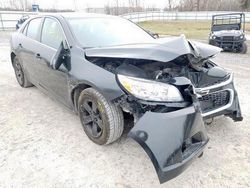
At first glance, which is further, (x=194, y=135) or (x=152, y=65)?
(x=152, y=65)

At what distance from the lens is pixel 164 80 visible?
2.37 meters

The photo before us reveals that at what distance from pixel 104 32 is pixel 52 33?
0.80 meters

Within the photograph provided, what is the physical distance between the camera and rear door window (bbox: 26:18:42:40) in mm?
4142

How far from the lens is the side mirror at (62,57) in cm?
294

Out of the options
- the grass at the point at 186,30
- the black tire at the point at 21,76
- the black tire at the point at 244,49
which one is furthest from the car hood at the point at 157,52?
the grass at the point at 186,30

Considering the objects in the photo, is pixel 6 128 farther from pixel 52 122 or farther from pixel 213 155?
pixel 213 155

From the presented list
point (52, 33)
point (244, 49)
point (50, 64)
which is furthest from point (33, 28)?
point (244, 49)

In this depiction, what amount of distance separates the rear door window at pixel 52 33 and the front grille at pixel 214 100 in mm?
2009

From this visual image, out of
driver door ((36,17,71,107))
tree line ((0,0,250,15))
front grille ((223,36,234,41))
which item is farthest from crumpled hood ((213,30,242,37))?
tree line ((0,0,250,15))

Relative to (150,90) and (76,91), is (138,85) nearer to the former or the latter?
(150,90)

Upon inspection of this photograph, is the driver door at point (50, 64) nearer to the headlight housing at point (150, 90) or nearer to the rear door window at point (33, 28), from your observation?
the rear door window at point (33, 28)

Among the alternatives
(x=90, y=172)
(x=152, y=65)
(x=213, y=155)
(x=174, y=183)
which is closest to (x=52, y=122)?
(x=90, y=172)

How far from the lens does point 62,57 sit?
298 cm

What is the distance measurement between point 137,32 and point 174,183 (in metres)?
2.45
